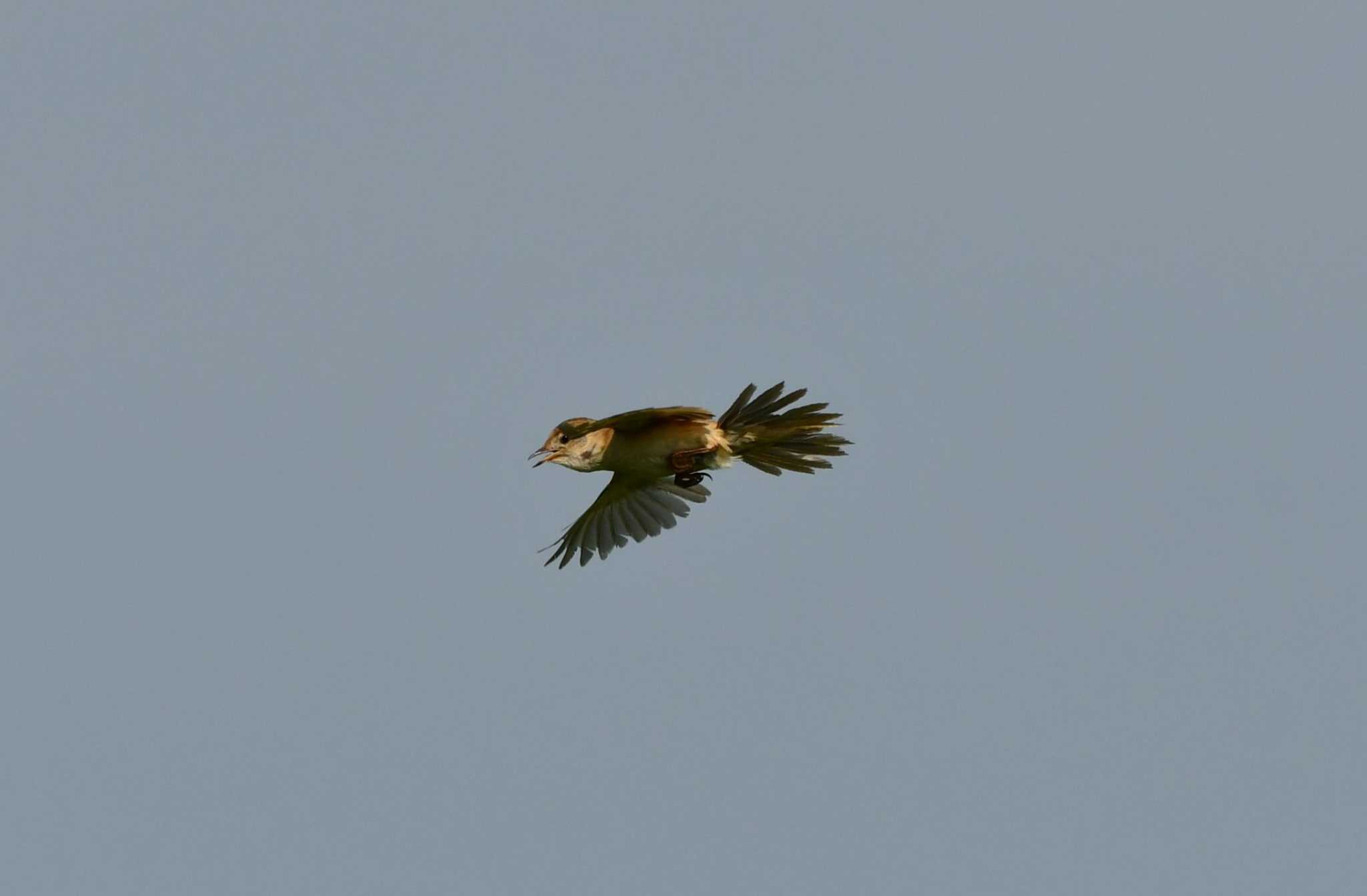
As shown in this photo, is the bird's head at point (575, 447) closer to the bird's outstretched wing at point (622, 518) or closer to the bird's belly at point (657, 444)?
the bird's belly at point (657, 444)

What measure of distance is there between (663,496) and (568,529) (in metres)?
0.96

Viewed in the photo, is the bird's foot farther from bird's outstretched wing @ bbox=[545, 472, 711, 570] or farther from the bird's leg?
bird's outstretched wing @ bbox=[545, 472, 711, 570]

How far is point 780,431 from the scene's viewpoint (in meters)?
19.5

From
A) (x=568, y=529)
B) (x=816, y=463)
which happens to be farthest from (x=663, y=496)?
(x=816, y=463)

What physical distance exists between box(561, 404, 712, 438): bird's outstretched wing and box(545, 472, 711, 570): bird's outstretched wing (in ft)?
7.06

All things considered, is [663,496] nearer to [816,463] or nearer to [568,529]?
[568,529]

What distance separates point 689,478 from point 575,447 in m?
1.17

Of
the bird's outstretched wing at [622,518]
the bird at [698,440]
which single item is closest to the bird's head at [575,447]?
the bird at [698,440]

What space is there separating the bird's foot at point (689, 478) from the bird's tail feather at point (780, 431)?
18.1 inches

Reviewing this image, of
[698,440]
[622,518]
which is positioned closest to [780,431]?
[698,440]

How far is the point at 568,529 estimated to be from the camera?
71.8 ft

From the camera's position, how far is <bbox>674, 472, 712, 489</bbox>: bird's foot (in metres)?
20.0

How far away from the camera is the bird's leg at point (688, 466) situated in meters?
19.7

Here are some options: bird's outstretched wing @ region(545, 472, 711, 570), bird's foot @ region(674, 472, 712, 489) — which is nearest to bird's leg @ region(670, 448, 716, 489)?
bird's foot @ region(674, 472, 712, 489)
